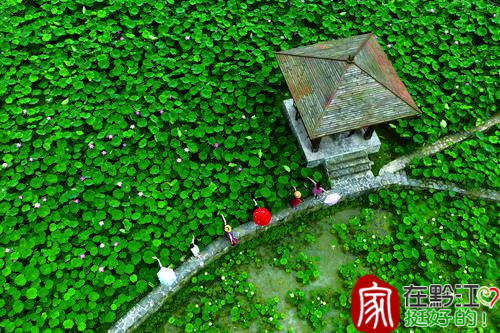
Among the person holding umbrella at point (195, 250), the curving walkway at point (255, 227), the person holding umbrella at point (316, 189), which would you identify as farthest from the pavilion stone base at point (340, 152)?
the person holding umbrella at point (195, 250)

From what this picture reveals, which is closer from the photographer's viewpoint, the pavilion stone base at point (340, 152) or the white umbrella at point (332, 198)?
the white umbrella at point (332, 198)

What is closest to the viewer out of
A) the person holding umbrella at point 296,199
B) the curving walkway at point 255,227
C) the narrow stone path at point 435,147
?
the curving walkway at point 255,227

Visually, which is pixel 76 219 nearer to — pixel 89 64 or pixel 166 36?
pixel 89 64

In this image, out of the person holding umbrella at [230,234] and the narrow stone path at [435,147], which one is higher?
the narrow stone path at [435,147]

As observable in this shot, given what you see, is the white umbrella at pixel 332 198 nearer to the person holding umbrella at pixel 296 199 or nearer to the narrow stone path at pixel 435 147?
the person holding umbrella at pixel 296 199

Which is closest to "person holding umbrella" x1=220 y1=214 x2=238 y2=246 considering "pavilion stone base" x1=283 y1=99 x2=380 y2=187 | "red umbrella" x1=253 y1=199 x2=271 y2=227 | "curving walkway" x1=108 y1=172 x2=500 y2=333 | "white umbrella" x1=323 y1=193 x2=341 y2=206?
"curving walkway" x1=108 y1=172 x2=500 y2=333

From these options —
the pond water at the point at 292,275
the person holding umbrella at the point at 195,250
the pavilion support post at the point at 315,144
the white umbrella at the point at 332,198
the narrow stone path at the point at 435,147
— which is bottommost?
the pond water at the point at 292,275

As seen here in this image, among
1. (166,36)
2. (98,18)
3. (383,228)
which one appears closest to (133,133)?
(166,36)
